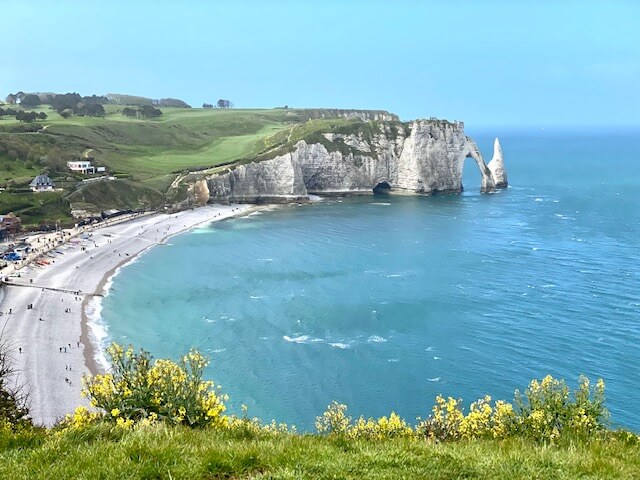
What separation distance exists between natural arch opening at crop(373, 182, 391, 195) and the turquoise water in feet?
124

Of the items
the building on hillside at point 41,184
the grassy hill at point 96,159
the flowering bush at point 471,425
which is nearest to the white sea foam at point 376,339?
the flowering bush at point 471,425

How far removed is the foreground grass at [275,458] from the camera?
12.0m

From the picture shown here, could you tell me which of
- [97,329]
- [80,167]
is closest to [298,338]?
[97,329]

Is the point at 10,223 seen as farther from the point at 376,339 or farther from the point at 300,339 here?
the point at 376,339

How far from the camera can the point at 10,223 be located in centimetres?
10656

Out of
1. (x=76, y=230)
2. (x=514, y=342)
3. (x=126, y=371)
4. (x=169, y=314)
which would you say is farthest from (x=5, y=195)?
(x=126, y=371)

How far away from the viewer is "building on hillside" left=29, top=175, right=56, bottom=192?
125750 millimetres

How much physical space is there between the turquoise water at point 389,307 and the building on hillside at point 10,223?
2872 cm

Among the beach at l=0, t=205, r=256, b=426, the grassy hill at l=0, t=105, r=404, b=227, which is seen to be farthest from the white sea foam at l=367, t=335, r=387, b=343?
the grassy hill at l=0, t=105, r=404, b=227

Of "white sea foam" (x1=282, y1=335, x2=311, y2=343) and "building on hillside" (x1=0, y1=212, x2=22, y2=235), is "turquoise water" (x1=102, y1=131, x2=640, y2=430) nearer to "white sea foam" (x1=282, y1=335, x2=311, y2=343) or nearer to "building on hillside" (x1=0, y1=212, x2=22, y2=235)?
"white sea foam" (x1=282, y1=335, x2=311, y2=343)

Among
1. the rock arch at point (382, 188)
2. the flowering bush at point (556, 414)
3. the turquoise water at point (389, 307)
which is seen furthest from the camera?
the rock arch at point (382, 188)

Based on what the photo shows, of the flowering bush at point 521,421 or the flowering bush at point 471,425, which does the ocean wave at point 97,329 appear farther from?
the flowering bush at point 471,425

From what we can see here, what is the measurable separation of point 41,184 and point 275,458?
424 ft

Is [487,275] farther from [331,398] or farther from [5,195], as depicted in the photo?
[5,195]
